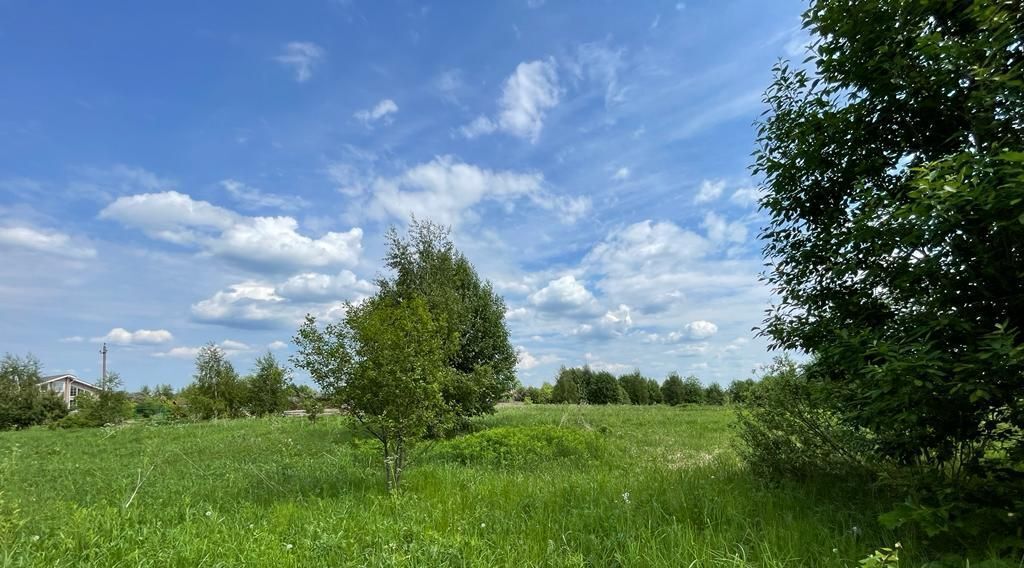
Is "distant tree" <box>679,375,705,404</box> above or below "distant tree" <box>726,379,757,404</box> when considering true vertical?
below

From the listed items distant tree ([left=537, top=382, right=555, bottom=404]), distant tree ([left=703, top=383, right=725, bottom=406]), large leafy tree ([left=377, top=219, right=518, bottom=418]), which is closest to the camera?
large leafy tree ([left=377, top=219, right=518, bottom=418])

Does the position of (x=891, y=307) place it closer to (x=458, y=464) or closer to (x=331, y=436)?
(x=458, y=464)

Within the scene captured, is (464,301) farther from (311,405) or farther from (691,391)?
(691,391)

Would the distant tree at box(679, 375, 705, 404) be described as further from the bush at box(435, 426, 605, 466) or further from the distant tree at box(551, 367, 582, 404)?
the bush at box(435, 426, 605, 466)

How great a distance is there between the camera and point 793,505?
553 centimetres

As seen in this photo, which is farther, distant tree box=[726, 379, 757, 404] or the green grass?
distant tree box=[726, 379, 757, 404]

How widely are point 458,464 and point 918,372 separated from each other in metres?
8.32

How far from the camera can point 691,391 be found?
5381cm

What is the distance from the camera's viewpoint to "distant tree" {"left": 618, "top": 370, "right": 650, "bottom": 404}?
55312 mm

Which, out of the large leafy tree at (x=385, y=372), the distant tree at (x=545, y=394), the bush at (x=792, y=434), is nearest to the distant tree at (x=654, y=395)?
the distant tree at (x=545, y=394)

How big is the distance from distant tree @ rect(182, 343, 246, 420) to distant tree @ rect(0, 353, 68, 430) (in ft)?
39.8

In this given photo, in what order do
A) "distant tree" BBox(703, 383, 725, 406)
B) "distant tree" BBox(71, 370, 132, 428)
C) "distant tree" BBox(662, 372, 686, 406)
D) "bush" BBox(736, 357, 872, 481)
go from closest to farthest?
1. "bush" BBox(736, 357, 872, 481)
2. "distant tree" BBox(71, 370, 132, 428)
3. "distant tree" BBox(703, 383, 725, 406)
4. "distant tree" BBox(662, 372, 686, 406)

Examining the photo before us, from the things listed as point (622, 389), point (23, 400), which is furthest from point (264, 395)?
point (622, 389)

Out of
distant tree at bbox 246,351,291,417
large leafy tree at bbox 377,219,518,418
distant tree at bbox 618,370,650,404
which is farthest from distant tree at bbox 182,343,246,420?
distant tree at bbox 618,370,650,404
